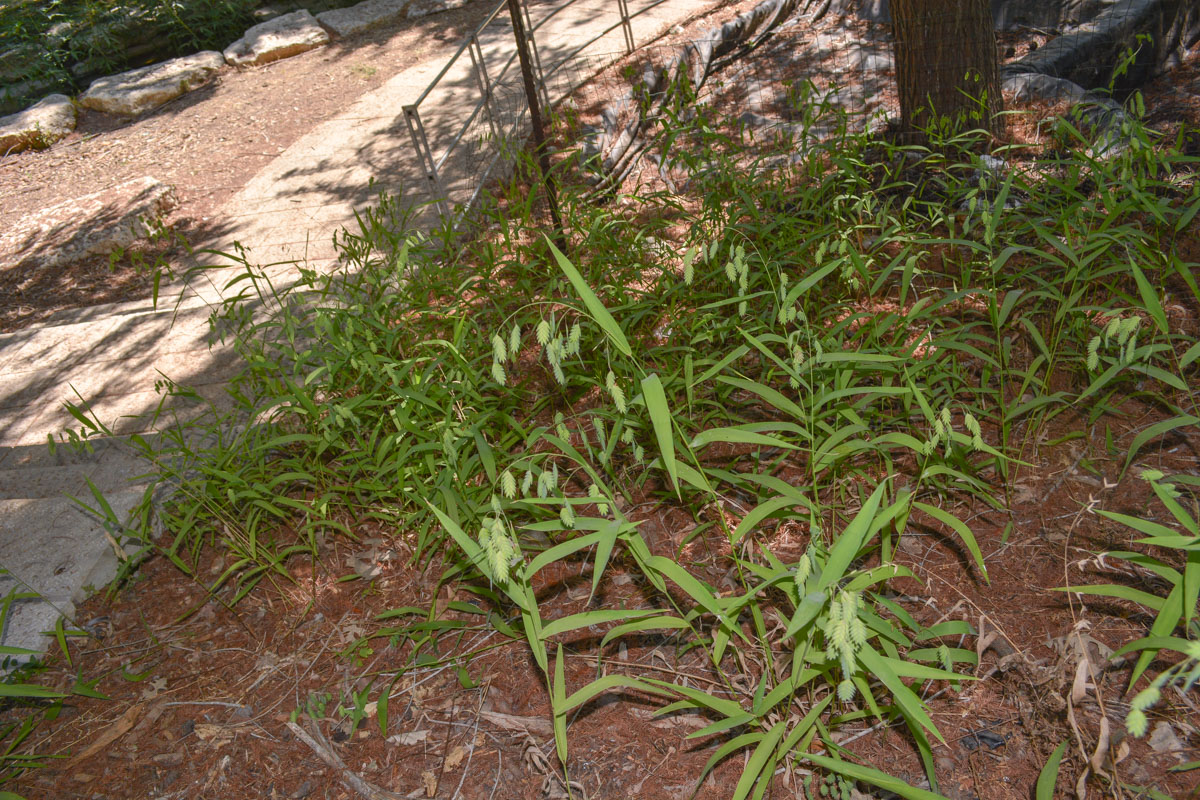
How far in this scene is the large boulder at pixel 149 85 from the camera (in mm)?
8070

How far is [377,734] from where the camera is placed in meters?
1.99

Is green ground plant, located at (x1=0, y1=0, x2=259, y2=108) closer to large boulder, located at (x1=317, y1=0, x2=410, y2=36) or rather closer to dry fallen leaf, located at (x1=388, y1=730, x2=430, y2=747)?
large boulder, located at (x1=317, y1=0, x2=410, y2=36)

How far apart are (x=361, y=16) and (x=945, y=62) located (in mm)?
7172

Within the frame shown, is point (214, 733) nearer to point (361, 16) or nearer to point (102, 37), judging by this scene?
point (361, 16)

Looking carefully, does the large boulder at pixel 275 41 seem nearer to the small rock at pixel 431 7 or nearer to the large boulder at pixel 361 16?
the large boulder at pixel 361 16

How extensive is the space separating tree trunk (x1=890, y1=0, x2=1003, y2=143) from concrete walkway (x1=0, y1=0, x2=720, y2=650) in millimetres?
2700

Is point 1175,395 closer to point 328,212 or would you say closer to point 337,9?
point 328,212

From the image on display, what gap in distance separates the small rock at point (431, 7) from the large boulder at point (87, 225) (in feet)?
12.8

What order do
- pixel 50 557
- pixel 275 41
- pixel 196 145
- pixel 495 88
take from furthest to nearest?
pixel 275 41, pixel 196 145, pixel 495 88, pixel 50 557

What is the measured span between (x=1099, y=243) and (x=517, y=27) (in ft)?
8.14

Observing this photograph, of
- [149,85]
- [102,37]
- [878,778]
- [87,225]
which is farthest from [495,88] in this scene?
[102,37]

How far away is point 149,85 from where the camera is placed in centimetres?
815

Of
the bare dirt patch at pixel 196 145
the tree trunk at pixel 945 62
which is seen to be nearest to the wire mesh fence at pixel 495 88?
the bare dirt patch at pixel 196 145

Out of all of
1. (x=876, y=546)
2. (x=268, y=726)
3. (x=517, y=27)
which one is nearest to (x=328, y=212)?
(x=517, y=27)
